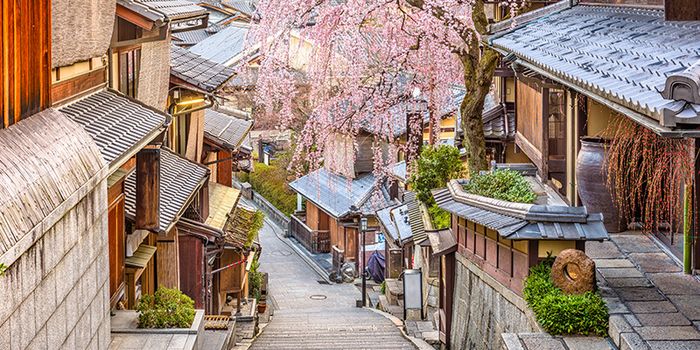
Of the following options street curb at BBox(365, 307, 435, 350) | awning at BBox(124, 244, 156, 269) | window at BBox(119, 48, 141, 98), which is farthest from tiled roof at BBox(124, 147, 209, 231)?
street curb at BBox(365, 307, 435, 350)

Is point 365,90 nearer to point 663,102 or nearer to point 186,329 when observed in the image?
point 186,329

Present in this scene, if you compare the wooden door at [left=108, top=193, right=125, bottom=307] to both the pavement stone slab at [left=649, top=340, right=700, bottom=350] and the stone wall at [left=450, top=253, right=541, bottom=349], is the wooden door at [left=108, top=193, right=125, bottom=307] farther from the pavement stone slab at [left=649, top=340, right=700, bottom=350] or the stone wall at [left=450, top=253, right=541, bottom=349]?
the pavement stone slab at [left=649, top=340, right=700, bottom=350]

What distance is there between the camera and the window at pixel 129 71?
14945mm

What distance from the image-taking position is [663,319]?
9.38 meters

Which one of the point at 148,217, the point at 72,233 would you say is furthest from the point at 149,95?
the point at 72,233

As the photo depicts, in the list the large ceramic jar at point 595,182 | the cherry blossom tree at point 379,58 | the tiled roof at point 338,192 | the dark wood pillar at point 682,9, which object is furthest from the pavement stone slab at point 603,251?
the tiled roof at point 338,192

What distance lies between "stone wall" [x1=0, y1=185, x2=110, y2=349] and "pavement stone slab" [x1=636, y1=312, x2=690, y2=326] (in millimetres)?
5583

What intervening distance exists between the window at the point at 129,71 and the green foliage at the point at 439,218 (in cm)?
681

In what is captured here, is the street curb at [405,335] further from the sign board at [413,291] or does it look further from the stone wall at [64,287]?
the stone wall at [64,287]

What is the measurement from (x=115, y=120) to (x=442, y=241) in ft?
24.8

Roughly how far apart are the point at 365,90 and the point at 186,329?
8.60 m

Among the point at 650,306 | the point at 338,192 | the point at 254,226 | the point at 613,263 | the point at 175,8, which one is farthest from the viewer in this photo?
the point at 338,192

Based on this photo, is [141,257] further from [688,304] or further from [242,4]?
[242,4]

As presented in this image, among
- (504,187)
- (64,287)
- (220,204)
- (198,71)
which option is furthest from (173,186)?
(64,287)
